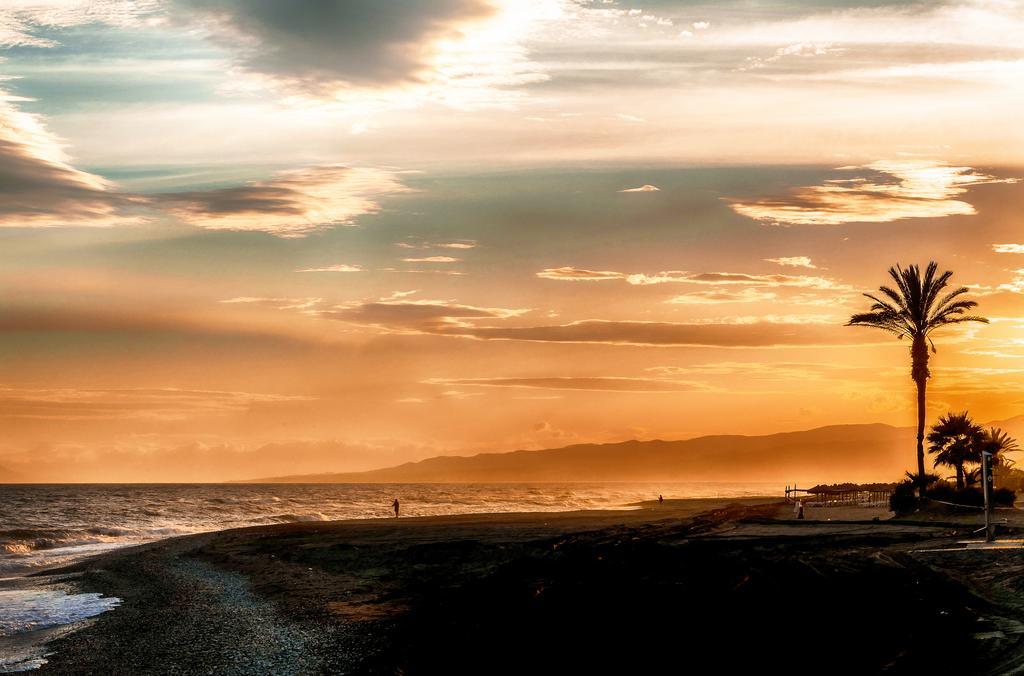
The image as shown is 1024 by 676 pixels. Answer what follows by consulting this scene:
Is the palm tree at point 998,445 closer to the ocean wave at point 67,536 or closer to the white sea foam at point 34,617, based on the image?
the white sea foam at point 34,617

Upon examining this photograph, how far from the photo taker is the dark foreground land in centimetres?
1755

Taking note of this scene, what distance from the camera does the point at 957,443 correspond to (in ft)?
205

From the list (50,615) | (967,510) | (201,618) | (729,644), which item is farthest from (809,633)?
(967,510)

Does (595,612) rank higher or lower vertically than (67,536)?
higher

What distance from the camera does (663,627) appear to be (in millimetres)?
20359

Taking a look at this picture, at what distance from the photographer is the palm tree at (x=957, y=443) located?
2457 inches

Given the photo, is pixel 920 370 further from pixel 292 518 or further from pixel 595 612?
pixel 292 518

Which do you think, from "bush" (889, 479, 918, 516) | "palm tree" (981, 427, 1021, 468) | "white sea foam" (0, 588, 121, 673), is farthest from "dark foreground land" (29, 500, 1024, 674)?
"palm tree" (981, 427, 1021, 468)

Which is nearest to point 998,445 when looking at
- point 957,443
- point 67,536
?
point 957,443

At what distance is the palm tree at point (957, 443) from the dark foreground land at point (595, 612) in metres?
26.3

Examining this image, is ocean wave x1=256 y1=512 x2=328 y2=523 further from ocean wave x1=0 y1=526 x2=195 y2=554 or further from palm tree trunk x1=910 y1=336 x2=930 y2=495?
palm tree trunk x1=910 y1=336 x2=930 y2=495

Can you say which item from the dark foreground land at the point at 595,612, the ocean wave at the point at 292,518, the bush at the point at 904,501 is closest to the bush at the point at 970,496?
the bush at the point at 904,501

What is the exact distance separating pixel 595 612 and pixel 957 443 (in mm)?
48802

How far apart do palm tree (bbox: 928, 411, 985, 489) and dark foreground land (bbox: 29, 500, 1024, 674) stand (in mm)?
26278
